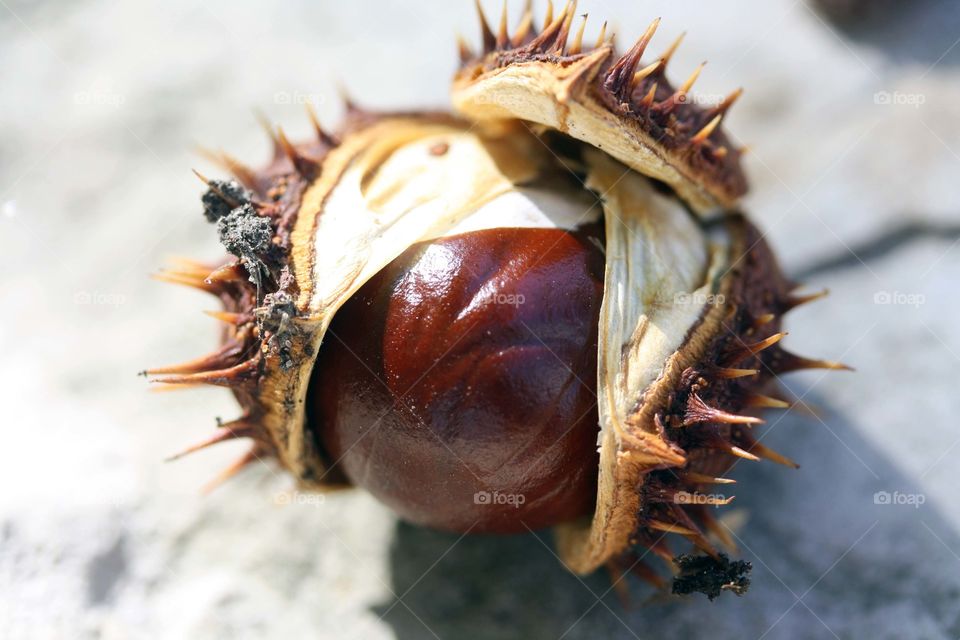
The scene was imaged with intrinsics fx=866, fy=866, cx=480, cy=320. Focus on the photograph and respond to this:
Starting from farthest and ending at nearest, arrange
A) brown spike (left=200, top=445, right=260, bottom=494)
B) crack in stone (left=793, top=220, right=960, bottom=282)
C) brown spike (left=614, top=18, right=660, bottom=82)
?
crack in stone (left=793, top=220, right=960, bottom=282) → brown spike (left=200, top=445, right=260, bottom=494) → brown spike (left=614, top=18, right=660, bottom=82)

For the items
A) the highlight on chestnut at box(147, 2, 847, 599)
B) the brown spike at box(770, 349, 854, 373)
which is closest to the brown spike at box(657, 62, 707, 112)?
the highlight on chestnut at box(147, 2, 847, 599)

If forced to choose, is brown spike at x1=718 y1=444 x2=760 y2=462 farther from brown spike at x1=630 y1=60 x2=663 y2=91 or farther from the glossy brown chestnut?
brown spike at x1=630 y1=60 x2=663 y2=91

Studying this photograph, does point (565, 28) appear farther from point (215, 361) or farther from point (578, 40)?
point (215, 361)

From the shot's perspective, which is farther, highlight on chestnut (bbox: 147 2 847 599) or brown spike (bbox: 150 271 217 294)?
brown spike (bbox: 150 271 217 294)

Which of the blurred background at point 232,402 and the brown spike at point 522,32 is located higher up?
the brown spike at point 522,32

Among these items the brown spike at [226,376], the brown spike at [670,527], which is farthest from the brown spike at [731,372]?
the brown spike at [226,376]

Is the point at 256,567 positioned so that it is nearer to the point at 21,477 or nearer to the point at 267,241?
the point at 21,477

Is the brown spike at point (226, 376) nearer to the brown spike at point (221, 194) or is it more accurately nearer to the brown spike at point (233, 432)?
the brown spike at point (233, 432)

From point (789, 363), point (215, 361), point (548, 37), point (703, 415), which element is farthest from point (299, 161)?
point (789, 363)

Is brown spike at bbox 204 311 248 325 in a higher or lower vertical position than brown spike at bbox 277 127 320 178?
lower
